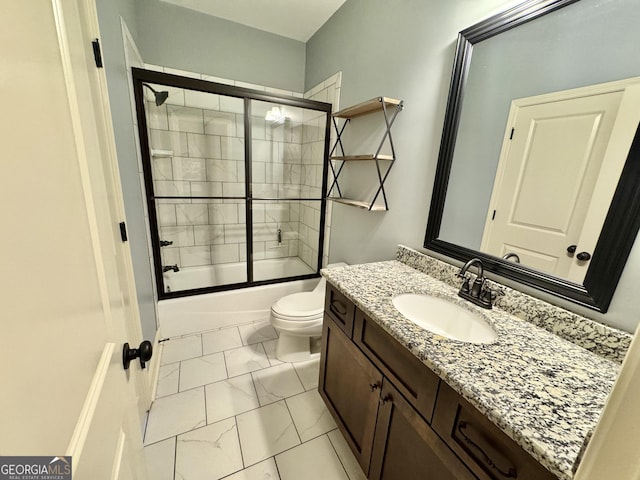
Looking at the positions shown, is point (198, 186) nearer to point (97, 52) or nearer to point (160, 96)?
point (160, 96)

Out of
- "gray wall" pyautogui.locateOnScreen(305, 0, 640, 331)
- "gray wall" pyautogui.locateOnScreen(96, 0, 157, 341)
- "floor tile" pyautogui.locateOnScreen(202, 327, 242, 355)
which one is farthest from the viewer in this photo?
"floor tile" pyautogui.locateOnScreen(202, 327, 242, 355)

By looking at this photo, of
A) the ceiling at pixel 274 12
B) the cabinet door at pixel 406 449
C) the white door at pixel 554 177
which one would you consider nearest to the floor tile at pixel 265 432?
the cabinet door at pixel 406 449

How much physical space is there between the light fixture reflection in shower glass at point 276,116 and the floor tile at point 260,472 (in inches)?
105

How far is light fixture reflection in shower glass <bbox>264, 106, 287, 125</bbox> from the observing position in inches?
101

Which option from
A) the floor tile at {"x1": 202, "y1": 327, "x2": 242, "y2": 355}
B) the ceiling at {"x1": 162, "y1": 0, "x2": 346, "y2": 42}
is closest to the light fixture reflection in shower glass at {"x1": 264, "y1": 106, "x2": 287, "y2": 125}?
the ceiling at {"x1": 162, "y1": 0, "x2": 346, "y2": 42}

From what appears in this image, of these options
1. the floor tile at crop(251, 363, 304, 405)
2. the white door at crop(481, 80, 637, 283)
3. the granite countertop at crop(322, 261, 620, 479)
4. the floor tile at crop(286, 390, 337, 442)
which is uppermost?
the white door at crop(481, 80, 637, 283)

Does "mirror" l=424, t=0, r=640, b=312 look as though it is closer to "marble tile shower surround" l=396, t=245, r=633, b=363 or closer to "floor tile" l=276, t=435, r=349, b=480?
"marble tile shower surround" l=396, t=245, r=633, b=363

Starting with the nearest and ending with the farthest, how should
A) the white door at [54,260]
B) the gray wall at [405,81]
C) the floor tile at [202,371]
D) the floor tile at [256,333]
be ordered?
the white door at [54,260]
the gray wall at [405,81]
the floor tile at [202,371]
the floor tile at [256,333]

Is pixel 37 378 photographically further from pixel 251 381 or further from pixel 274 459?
pixel 251 381

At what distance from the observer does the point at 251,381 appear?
1.70 meters

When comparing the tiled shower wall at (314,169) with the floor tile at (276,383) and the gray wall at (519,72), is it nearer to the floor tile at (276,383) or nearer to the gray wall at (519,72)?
the floor tile at (276,383)

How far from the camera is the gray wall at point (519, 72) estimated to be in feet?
2.62

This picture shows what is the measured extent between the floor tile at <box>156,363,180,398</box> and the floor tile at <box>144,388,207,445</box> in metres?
0.05

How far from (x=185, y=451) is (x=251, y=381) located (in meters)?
0.49
